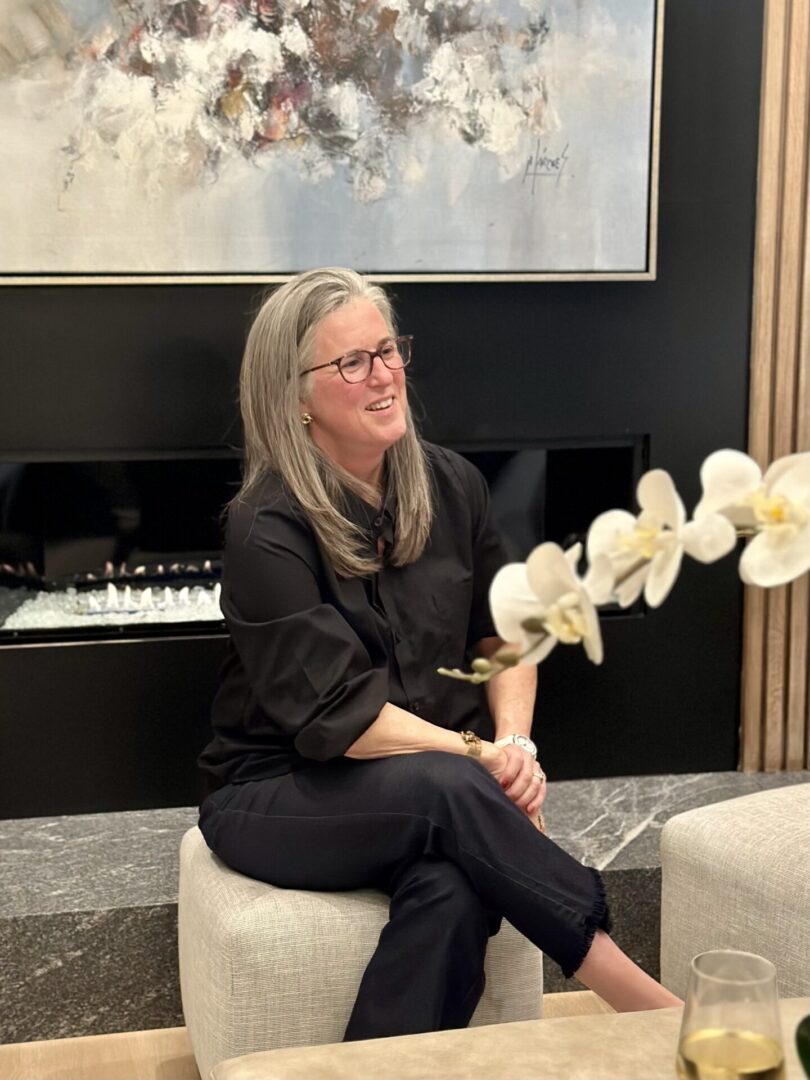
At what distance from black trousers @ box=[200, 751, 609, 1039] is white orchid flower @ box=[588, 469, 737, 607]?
100 centimetres

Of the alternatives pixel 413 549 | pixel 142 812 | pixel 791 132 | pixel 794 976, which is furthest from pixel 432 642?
pixel 791 132

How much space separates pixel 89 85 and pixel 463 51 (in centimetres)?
79

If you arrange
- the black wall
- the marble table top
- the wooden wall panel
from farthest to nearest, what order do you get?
the wooden wall panel, the black wall, the marble table top

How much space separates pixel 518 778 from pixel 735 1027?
0.98m

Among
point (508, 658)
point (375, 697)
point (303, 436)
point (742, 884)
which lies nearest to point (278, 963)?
point (375, 697)

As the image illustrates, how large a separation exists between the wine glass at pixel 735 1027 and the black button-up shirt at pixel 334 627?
Result: 0.92 meters

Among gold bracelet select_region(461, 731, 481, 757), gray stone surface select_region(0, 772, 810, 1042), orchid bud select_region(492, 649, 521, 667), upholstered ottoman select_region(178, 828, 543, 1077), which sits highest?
orchid bud select_region(492, 649, 521, 667)

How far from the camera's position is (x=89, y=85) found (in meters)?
2.88

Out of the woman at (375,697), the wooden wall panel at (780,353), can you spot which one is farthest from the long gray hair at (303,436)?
the wooden wall panel at (780,353)

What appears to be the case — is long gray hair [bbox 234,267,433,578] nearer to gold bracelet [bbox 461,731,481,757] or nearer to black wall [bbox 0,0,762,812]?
gold bracelet [bbox 461,731,481,757]

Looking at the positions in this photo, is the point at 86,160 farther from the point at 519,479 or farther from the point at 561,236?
the point at 519,479
